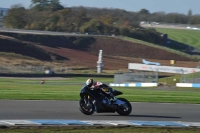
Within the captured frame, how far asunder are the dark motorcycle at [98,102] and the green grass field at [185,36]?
378 feet

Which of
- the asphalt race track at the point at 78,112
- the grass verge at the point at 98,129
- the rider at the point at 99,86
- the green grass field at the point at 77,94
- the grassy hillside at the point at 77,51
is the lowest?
the grass verge at the point at 98,129

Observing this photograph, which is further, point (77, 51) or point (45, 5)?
point (45, 5)

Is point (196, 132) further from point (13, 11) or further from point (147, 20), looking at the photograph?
point (147, 20)

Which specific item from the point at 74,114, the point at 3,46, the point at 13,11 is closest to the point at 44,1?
the point at 13,11

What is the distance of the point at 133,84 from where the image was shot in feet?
149

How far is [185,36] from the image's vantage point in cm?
13925

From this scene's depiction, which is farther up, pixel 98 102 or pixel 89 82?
pixel 89 82

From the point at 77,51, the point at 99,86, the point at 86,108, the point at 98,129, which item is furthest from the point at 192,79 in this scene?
the point at 77,51

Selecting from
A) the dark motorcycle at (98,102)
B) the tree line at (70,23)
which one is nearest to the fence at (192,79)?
the dark motorcycle at (98,102)

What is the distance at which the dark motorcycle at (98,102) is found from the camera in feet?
54.6

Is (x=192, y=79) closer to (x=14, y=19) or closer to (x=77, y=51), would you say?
(x=77, y=51)

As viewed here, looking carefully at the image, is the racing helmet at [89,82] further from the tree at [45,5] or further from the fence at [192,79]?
the tree at [45,5]

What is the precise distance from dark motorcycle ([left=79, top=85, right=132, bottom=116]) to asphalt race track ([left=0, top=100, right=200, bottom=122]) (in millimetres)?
208

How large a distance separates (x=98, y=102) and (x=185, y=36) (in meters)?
125
